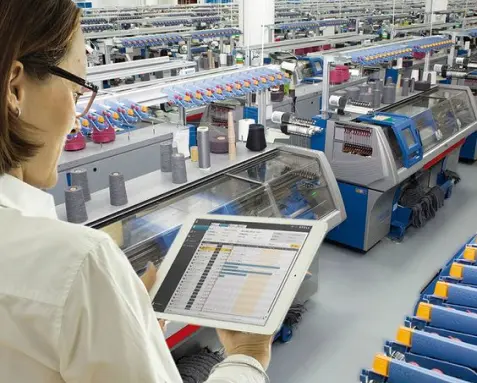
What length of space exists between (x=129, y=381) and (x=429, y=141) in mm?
4535

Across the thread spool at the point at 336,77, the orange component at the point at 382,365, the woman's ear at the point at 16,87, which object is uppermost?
the woman's ear at the point at 16,87

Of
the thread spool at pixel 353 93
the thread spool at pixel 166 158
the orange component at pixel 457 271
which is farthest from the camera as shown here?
the thread spool at pixel 353 93

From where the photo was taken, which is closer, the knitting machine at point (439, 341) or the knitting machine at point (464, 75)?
the knitting machine at point (439, 341)

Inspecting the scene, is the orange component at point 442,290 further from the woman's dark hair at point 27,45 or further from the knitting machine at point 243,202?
the woman's dark hair at point 27,45

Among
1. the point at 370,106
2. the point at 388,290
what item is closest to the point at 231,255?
the point at 388,290

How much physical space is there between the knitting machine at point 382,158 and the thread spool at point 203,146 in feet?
2.99

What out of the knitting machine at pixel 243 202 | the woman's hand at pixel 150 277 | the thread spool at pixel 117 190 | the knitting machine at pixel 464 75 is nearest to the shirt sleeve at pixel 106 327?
the woman's hand at pixel 150 277

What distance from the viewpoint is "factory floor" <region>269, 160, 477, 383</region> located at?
309cm

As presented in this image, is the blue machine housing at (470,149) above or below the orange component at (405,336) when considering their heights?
below

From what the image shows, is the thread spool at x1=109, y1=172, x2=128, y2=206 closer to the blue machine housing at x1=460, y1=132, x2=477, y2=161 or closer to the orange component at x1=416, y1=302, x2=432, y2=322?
the orange component at x1=416, y1=302, x2=432, y2=322

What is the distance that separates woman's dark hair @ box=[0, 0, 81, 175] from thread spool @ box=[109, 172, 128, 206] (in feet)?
5.52

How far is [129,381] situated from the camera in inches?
28.2

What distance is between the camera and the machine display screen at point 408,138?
4207mm

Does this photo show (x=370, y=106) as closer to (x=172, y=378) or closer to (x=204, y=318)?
(x=204, y=318)
